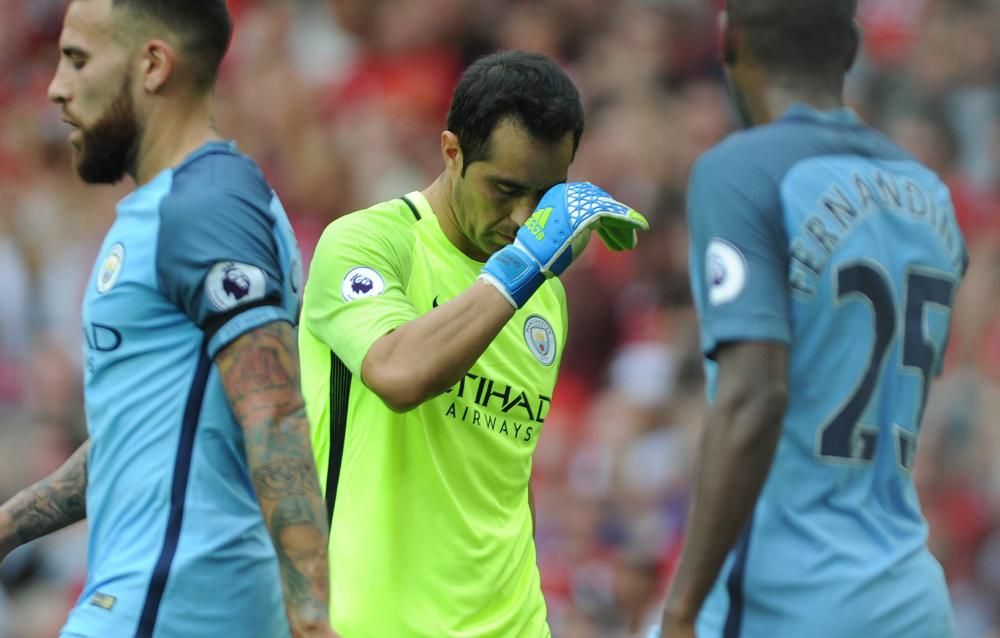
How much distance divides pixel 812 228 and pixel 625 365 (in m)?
6.38

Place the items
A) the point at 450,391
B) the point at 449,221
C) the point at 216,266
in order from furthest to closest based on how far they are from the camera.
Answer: the point at 449,221, the point at 450,391, the point at 216,266

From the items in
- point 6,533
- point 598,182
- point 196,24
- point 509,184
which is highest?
point 196,24

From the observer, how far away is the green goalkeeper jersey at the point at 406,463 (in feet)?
16.2

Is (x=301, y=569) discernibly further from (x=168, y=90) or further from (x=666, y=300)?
(x=666, y=300)

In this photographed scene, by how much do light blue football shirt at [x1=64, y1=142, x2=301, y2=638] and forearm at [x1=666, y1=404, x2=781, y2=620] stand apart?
3.66ft

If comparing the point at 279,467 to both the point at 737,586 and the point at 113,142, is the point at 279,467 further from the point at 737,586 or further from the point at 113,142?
the point at 737,586

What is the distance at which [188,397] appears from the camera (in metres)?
4.12

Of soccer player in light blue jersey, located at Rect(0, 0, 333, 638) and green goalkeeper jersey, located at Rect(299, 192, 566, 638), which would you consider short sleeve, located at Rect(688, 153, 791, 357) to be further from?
green goalkeeper jersey, located at Rect(299, 192, 566, 638)

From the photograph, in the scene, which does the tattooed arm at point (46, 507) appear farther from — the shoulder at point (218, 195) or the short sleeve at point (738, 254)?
the short sleeve at point (738, 254)

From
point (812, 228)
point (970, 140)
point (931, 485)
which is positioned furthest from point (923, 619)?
point (970, 140)

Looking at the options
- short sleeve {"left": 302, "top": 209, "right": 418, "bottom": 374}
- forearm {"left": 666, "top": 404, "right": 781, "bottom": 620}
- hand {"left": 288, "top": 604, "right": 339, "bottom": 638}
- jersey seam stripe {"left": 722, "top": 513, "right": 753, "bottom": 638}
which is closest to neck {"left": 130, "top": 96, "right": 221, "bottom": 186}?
short sleeve {"left": 302, "top": 209, "right": 418, "bottom": 374}

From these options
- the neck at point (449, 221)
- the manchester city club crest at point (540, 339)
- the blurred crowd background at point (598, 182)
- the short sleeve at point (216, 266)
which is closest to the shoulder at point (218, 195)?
the short sleeve at point (216, 266)

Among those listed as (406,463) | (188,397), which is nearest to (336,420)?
(406,463)

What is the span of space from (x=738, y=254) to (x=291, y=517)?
1.20 m
